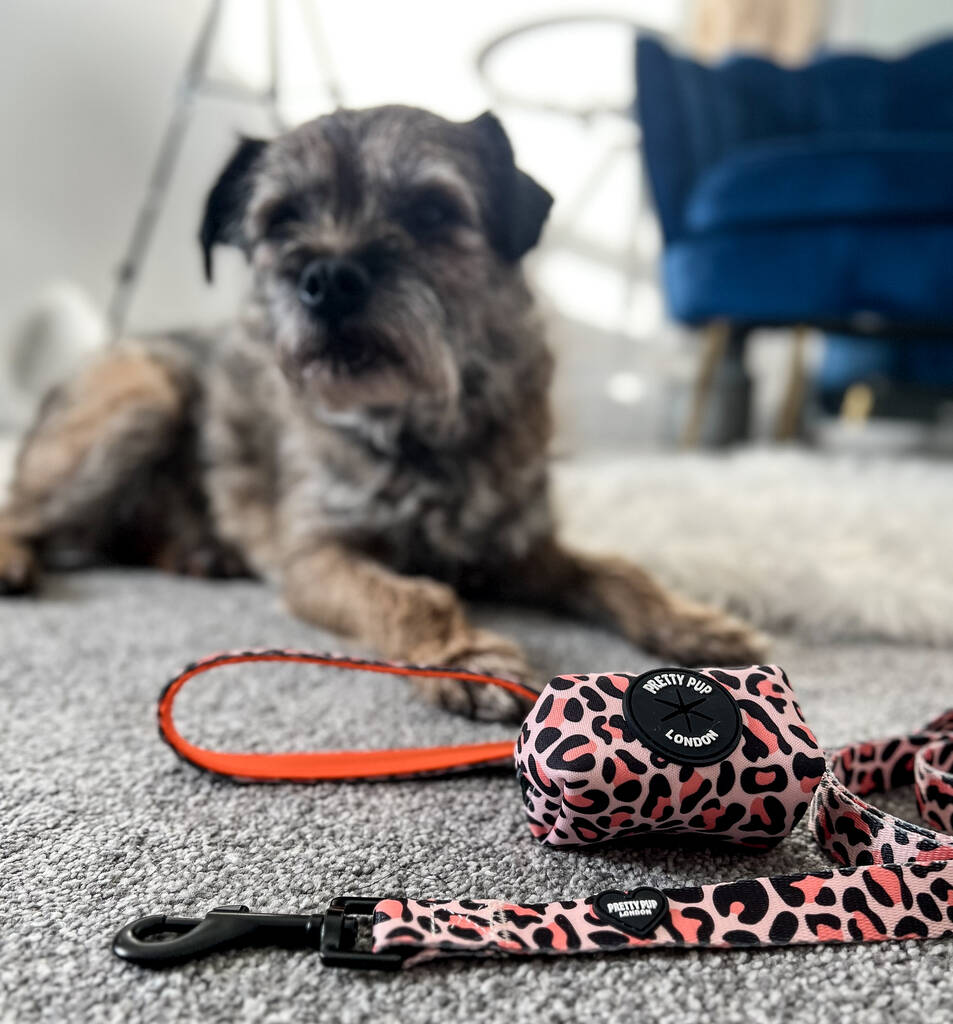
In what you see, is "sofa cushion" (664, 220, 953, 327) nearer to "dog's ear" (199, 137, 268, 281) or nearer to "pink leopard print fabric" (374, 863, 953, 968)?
"dog's ear" (199, 137, 268, 281)

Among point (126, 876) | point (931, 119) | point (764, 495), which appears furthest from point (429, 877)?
point (931, 119)

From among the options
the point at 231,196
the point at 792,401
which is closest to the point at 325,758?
the point at 231,196

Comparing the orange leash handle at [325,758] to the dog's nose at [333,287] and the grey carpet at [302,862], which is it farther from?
the dog's nose at [333,287]

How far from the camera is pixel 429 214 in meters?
1.23

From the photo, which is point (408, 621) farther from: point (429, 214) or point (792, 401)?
point (792, 401)

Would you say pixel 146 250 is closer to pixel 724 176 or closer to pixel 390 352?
pixel 724 176

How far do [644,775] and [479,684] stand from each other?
1.13ft

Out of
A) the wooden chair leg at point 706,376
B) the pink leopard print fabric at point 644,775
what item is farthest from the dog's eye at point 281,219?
the wooden chair leg at point 706,376

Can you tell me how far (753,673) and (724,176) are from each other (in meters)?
2.34

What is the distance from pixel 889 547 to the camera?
159cm

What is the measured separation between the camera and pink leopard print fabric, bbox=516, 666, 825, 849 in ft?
1.85

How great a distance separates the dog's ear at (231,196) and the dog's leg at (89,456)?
0.38 m

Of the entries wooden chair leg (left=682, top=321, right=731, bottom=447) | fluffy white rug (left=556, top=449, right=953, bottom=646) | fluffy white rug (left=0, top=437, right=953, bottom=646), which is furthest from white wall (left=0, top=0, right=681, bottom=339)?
fluffy white rug (left=556, top=449, right=953, bottom=646)

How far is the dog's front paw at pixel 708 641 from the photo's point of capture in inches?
42.6
